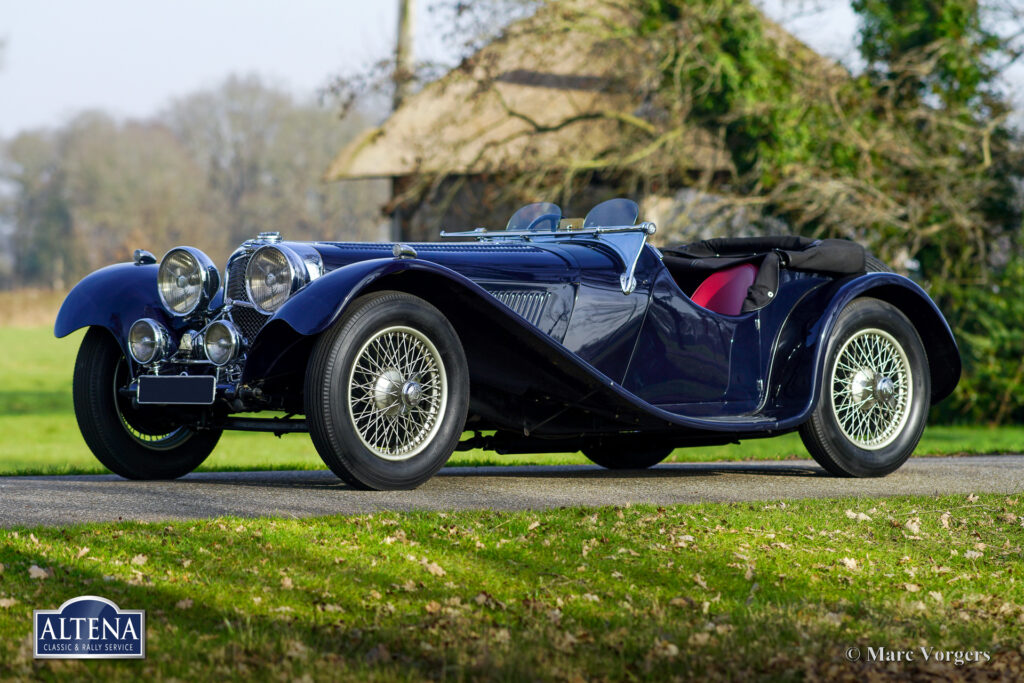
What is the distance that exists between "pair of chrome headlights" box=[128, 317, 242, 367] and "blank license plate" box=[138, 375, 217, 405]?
0.56 ft

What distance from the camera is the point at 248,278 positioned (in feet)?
19.9

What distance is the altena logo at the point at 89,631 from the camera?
11.1 ft

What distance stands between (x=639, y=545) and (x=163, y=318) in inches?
116

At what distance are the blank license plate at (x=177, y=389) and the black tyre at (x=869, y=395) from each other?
3441 millimetres

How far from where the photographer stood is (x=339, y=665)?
3295 mm

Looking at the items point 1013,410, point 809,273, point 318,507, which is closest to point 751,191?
point 1013,410

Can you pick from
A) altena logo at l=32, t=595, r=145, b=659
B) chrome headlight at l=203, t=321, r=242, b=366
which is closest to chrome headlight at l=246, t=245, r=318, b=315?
chrome headlight at l=203, t=321, r=242, b=366

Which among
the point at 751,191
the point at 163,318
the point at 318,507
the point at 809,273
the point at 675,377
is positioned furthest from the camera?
the point at 751,191

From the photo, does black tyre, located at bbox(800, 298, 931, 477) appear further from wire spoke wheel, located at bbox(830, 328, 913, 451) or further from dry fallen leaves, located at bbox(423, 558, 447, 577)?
dry fallen leaves, located at bbox(423, 558, 447, 577)

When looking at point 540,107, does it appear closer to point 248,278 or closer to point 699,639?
point 248,278

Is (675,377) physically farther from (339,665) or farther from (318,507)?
(339,665)

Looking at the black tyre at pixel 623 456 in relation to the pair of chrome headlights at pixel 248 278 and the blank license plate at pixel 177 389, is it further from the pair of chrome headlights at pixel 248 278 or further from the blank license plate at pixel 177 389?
the blank license plate at pixel 177 389

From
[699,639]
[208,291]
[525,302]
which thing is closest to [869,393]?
[525,302]

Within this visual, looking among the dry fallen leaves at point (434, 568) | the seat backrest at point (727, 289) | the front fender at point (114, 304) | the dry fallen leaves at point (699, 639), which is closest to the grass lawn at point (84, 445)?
the front fender at point (114, 304)
